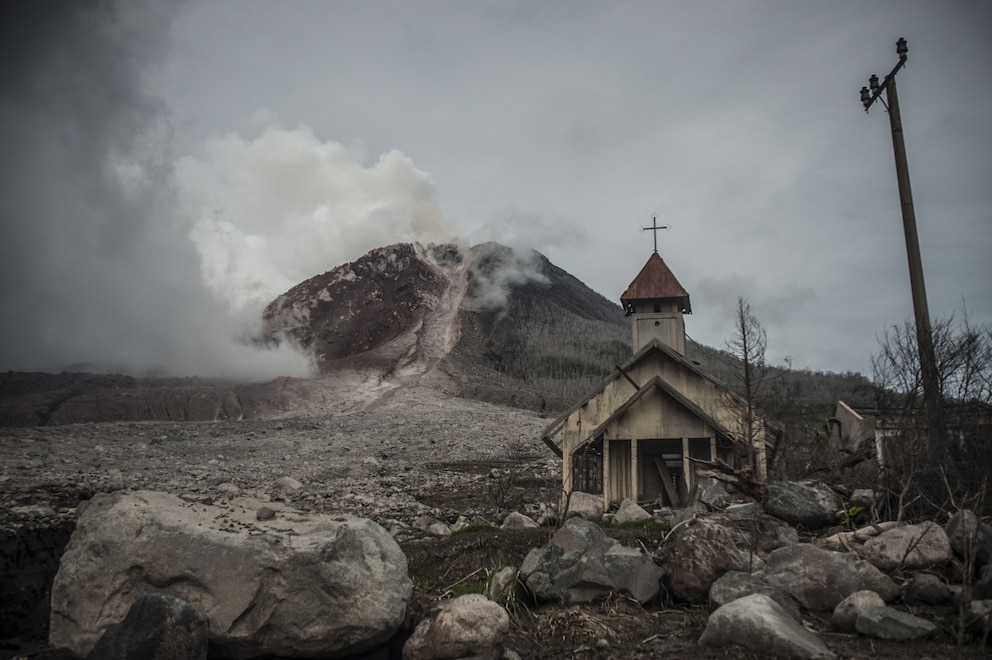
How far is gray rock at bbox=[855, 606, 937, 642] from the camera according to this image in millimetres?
5688

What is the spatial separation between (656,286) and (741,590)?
21133 millimetres

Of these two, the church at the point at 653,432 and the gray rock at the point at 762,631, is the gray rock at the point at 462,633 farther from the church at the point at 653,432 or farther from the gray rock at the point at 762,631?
the church at the point at 653,432

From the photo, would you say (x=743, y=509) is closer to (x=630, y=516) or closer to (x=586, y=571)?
(x=630, y=516)

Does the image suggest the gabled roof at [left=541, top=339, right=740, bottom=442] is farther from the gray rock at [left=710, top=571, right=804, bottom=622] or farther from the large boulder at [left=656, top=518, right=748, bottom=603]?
the gray rock at [left=710, top=571, right=804, bottom=622]

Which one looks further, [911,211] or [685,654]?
[911,211]

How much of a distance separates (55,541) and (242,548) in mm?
2972

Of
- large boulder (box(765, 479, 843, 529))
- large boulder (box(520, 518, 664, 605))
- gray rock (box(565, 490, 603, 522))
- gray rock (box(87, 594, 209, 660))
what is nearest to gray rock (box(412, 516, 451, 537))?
gray rock (box(565, 490, 603, 522))

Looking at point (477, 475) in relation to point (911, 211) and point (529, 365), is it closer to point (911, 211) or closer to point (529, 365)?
point (911, 211)

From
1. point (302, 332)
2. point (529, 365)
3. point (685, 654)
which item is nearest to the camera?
point (685, 654)

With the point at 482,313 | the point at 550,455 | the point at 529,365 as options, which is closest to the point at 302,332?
the point at 482,313

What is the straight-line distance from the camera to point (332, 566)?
19.7 ft

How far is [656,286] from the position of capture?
1069 inches

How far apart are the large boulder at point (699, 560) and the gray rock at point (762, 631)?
4.40ft

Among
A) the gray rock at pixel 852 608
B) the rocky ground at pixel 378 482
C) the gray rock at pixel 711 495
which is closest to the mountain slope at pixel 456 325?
the rocky ground at pixel 378 482
